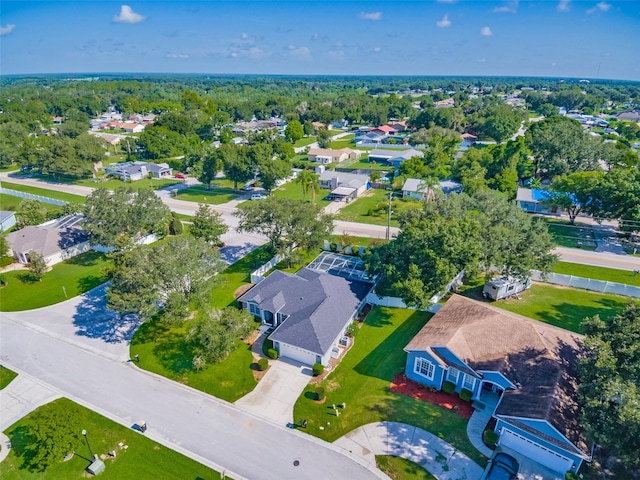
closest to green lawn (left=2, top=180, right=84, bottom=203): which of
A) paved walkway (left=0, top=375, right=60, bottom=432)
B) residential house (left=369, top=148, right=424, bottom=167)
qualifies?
paved walkway (left=0, top=375, right=60, bottom=432)

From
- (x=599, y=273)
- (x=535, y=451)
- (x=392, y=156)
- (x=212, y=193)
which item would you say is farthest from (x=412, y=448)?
(x=392, y=156)

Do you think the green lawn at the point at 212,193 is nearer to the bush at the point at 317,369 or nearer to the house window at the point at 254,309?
the house window at the point at 254,309

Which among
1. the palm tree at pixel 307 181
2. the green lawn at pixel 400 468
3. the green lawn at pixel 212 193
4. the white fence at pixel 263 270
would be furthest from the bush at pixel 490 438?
the green lawn at pixel 212 193

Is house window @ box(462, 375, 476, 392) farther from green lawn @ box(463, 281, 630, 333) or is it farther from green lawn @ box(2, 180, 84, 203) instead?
green lawn @ box(2, 180, 84, 203)

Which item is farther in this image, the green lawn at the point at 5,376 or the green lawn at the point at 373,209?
the green lawn at the point at 373,209

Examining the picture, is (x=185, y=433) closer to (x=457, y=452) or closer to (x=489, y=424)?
(x=457, y=452)
